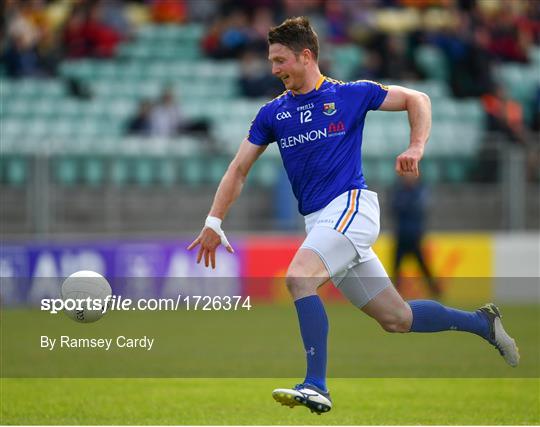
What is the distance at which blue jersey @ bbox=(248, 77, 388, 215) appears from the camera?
25.8ft

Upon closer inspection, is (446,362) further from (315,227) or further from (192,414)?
(315,227)

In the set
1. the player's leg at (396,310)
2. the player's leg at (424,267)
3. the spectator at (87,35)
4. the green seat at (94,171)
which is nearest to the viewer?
the player's leg at (396,310)

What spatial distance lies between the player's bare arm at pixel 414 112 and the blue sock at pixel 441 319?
1.21 m

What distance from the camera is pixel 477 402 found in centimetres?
962

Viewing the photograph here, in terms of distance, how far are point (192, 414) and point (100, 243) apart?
9300 millimetres

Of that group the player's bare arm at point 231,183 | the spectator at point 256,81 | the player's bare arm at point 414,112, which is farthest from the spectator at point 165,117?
the player's bare arm at point 414,112

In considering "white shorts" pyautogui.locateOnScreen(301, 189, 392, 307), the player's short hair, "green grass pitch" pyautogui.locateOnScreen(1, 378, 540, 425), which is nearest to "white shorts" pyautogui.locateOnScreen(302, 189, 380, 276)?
"white shorts" pyautogui.locateOnScreen(301, 189, 392, 307)

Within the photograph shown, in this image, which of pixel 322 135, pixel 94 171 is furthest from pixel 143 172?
pixel 322 135

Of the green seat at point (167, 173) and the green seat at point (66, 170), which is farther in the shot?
the green seat at point (167, 173)

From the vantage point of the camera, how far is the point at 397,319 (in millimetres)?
8109

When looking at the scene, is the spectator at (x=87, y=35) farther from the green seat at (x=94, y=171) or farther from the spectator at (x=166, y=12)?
the green seat at (x=94, y=171)

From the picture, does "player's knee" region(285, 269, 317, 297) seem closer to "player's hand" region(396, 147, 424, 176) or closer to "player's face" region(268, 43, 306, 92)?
"player's hand" region(396, 147, 424, 176)

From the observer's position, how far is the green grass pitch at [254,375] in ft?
29.1

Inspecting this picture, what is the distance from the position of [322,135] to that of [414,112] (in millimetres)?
608
